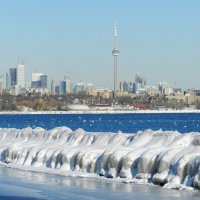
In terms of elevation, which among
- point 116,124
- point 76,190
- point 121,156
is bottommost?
point 116,124

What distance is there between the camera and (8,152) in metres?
34.8

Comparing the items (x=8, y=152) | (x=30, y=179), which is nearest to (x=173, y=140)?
(x=30, y=179)

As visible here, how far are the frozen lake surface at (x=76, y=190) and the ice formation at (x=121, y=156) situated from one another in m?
0.75

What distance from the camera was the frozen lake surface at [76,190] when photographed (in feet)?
68.7

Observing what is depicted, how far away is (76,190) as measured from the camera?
888 inches

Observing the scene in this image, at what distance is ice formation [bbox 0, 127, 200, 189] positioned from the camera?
23.2 meters

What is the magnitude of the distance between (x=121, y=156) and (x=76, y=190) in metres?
3.62

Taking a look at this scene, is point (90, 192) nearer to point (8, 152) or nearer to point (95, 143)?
point (95, 143)

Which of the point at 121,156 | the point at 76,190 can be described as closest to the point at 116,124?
the point at 121,156

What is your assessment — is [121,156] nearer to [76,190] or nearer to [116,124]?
[76,190]

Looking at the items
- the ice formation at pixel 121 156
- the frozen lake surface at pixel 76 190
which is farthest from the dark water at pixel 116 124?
the frozen lake surface at pixel 76 190

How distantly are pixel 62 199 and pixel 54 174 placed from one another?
7383mm

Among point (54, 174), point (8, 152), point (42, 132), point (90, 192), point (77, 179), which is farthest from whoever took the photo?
point (42, 132)

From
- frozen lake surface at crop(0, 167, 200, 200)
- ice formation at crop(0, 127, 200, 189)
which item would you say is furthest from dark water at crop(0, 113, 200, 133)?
frozen lake surface at crop(0, 167, 200, 200)
